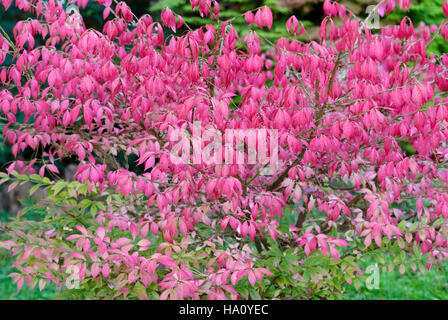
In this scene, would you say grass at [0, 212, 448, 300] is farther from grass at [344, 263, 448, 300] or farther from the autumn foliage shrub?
the autumn foliage shrub

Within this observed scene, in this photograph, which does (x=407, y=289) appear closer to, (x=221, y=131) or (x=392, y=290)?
(x=392, y=290)

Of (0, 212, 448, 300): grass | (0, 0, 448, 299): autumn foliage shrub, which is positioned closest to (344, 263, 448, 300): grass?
(0, 212, 448, 300): grass

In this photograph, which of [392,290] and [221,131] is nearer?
[221,131]

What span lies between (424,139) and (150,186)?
1409mm

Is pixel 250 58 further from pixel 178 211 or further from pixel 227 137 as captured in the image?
pixel 178 211

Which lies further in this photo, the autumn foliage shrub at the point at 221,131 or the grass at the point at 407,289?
the grass at the point at 407,289

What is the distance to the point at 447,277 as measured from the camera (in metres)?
4.62

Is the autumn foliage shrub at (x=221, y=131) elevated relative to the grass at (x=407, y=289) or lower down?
elevated

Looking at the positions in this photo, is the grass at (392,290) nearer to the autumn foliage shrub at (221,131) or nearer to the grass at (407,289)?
the grass at (407,289)

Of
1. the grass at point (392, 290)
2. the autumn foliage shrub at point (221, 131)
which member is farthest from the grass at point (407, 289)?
the autumn foliage shrub at point (221, 131)

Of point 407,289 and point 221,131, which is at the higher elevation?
point 221,131

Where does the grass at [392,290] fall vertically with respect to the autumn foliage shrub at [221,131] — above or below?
below

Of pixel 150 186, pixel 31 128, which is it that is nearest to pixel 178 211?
pixel 150 186

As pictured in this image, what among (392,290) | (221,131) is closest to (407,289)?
(392,290)
